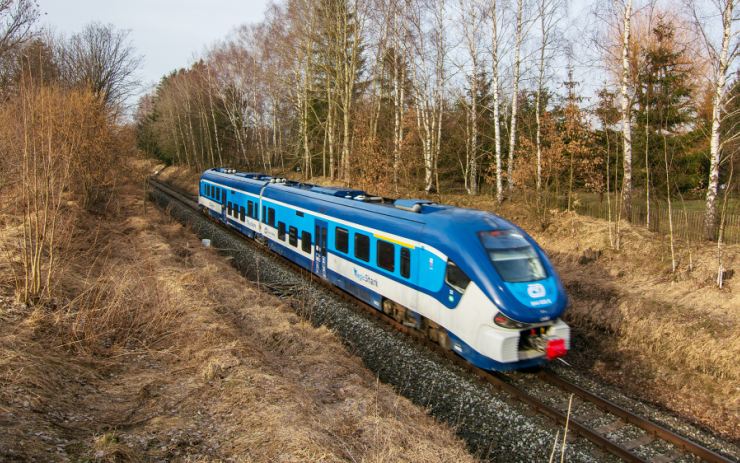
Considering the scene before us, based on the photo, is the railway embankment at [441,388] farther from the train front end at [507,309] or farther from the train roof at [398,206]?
the train roof at [398,206]

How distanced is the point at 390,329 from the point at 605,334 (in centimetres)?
463

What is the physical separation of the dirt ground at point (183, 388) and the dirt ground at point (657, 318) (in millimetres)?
4204

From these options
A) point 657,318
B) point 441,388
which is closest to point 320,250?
point 441,388

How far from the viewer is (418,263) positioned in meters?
8.88

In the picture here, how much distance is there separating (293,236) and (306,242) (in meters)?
1.01

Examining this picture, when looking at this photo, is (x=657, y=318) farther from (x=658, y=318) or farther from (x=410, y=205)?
(x=410, y=205)

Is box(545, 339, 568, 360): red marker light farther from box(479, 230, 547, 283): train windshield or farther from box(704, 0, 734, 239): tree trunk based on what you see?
box(704, 0, 734, 239): tree trunk

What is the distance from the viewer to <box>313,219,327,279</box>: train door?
498 inches

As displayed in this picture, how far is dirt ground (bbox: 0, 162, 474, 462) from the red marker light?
2142mm

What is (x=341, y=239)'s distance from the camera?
11.8m

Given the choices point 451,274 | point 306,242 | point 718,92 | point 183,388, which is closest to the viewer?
point 183,388

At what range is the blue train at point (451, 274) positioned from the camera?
7.36 m

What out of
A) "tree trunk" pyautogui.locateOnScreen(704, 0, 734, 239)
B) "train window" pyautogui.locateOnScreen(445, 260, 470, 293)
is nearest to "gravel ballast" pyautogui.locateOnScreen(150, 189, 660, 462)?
"train window" pyautogui.locateOnScreen(445, 260, 470, 293)

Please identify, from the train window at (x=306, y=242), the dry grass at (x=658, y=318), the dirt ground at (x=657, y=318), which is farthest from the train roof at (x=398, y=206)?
the dry grass at (x=658, y=318)
